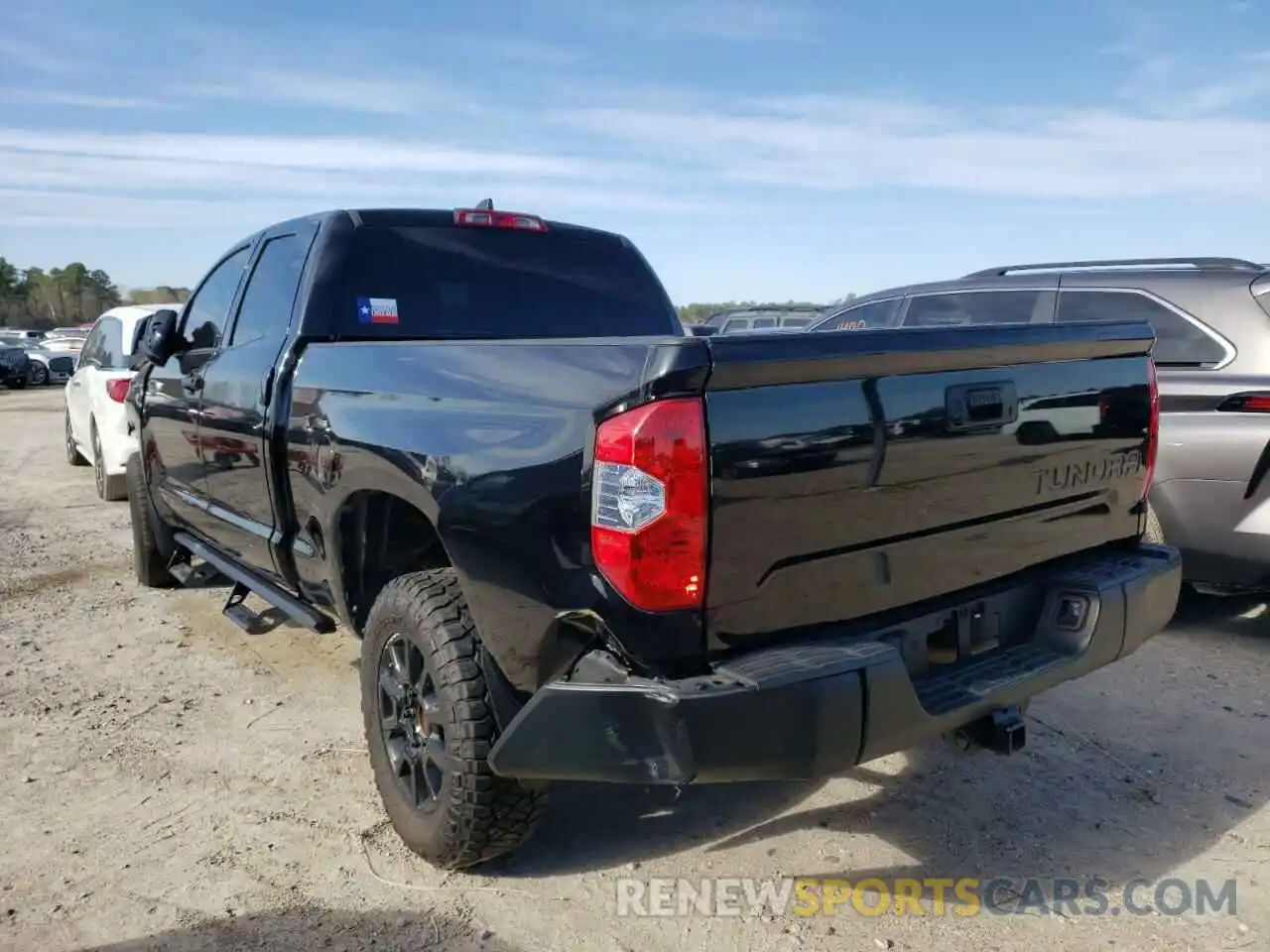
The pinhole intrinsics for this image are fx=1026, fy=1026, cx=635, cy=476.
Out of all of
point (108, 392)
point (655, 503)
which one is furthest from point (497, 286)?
point (108, 392)

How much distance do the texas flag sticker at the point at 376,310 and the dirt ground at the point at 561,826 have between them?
1.62 m

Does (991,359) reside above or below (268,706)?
above

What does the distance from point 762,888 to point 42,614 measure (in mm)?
4575

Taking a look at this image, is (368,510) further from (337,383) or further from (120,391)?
(120,391)

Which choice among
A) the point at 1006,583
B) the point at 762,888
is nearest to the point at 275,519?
the point at 762,888

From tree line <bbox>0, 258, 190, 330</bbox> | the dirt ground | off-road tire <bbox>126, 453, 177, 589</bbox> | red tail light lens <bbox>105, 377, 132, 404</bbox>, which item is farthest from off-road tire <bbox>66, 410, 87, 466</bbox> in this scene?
tree line <bbox>0, 258, 190, 330</bbox>

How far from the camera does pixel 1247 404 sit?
4.68 metres

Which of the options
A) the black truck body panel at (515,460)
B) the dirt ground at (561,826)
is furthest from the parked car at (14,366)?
the black truck body panel at (515,460)

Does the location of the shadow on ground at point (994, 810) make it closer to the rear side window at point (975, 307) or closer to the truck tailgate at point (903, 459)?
the truck tailgate at point (903, 459)

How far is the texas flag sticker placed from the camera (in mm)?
3914

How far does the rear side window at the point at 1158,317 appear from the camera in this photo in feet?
16.3

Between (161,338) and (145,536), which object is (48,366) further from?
(161,338)

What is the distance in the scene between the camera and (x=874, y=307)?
6.94m

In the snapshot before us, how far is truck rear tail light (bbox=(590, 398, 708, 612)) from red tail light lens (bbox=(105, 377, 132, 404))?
7263 millimetres
